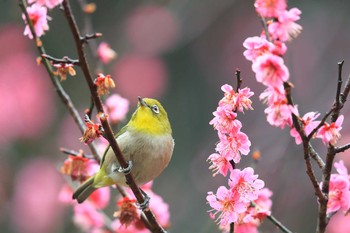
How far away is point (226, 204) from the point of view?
234cm

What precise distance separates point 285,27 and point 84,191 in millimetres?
1785

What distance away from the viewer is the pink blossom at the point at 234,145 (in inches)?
88.7

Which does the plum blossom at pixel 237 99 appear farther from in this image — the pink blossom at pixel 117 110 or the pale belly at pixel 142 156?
the pink blossom at pixel 117 110

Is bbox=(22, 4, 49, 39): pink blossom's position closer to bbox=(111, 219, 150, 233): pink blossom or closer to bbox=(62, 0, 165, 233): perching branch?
bbox=(62, 0, 165, 233): perching branch

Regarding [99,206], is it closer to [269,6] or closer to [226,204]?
[226,204]

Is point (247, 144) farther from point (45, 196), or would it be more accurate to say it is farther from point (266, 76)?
point (45, 196)

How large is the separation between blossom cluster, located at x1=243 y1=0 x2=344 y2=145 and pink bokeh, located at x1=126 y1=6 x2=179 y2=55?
5.13m

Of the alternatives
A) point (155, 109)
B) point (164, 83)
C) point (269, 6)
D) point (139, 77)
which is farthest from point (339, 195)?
point (164, 83)

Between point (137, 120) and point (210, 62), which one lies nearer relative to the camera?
point (137, 120)

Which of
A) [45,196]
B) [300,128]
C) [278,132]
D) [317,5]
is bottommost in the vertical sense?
[45,196]

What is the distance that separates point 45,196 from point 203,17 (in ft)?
9.45

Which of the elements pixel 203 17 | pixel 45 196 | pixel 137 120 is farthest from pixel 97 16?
pixel 137 120

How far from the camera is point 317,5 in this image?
769 centimetres

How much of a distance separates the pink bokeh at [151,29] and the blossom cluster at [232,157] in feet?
16.4
